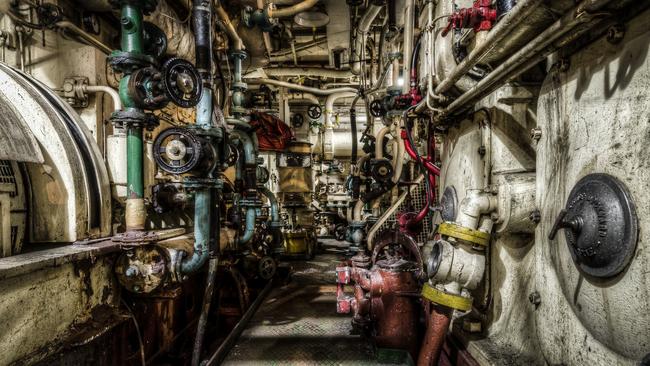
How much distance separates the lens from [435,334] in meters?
1.89

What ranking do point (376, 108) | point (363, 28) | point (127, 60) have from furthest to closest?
point (363, 28) < point (376, 108) < point (127, 60)

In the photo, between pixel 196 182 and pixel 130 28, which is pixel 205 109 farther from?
pixel 130 28

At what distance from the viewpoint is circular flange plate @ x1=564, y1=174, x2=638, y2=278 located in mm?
1001

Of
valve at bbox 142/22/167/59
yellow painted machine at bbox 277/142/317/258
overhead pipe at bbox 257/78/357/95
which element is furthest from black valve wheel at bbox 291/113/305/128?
valve at bbox 142/22/167/59

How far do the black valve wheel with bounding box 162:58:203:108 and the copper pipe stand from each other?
250 centimetres

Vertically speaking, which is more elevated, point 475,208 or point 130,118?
point 130,118

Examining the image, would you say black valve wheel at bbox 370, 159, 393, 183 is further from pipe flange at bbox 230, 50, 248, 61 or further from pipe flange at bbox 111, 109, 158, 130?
pipe flange at bbox 111, 109, 158, 130

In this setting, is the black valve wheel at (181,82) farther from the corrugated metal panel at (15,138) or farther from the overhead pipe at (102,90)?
the overhead pipe at (102,90)

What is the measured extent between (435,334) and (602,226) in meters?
1.16

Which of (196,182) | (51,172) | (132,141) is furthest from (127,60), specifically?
(196,182)

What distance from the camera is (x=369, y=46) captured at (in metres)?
6.59

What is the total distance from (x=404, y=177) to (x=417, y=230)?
150cm

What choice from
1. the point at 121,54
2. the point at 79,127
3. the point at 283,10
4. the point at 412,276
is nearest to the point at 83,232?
the point at 79,127

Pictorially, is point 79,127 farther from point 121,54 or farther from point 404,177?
point 404,177
